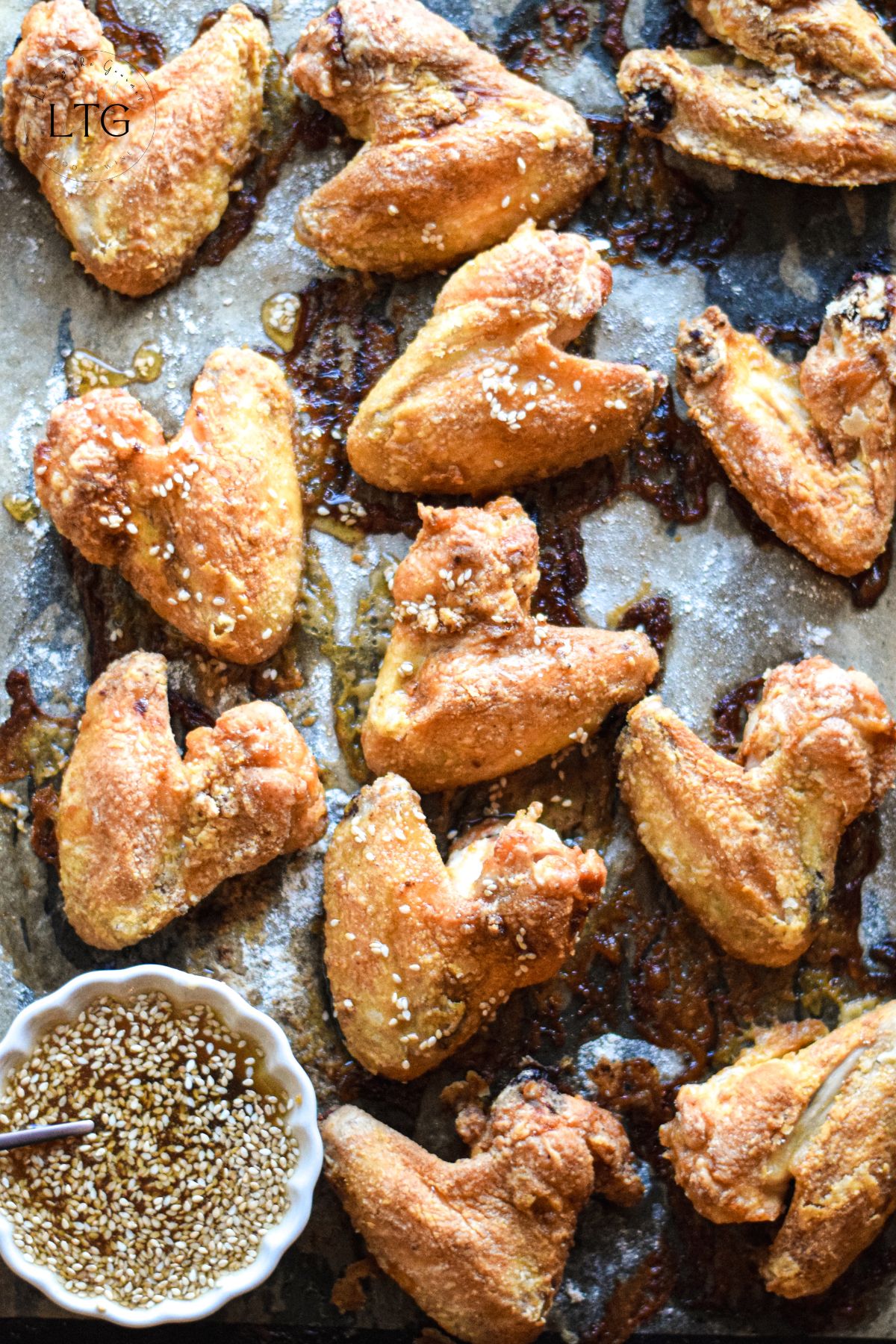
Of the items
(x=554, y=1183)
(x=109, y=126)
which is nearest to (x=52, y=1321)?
(x=554, y=1183)

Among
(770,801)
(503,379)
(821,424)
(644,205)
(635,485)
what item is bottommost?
(770,801)

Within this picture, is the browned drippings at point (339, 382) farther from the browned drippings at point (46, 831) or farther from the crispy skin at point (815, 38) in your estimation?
the crispy skin at point (815, 38)

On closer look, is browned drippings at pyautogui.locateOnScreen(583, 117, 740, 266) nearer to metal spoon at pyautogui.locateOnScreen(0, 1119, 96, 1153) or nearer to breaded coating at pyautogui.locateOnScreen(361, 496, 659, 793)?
breaded coating at pyautogui.locateOnScreen(361, 496, 659, 793)

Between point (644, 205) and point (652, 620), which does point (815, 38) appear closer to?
point (644, 205)

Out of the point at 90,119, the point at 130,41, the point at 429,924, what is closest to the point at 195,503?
the point at 90,119

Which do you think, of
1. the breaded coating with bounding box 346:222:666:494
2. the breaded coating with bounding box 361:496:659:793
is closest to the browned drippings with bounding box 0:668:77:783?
the breaded coating with bounding box 361:496:659:793

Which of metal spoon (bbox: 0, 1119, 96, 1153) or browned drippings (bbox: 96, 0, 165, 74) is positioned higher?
browned drippings (bbox: 96, 0, 165, 74)
